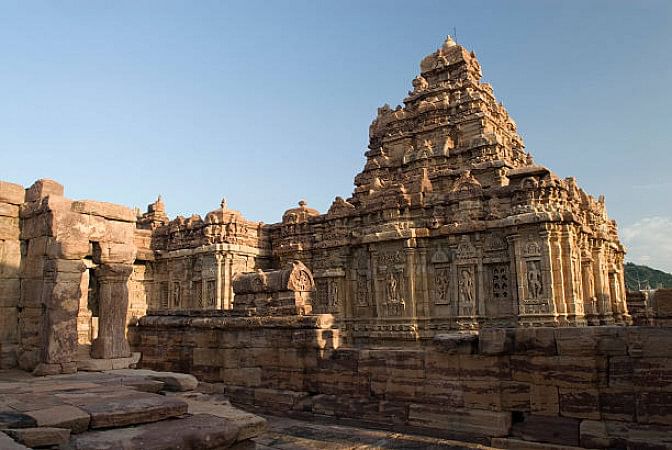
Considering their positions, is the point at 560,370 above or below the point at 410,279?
below

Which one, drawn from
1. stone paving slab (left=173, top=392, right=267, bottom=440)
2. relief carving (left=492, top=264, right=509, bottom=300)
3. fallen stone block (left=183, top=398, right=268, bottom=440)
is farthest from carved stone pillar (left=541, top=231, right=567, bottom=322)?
fallen stone block (left=183, top=398, right=268, bottom=440)

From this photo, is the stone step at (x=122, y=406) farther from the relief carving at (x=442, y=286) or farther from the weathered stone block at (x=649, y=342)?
the relief carving at (x=442, y=286)

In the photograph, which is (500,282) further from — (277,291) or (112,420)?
(112,420)

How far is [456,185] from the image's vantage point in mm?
18047

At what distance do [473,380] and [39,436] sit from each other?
541 centimetres

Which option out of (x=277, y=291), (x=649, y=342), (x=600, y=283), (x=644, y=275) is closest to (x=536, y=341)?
(x=649, y=342)

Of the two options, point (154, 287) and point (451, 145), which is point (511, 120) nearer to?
point (451, 145)

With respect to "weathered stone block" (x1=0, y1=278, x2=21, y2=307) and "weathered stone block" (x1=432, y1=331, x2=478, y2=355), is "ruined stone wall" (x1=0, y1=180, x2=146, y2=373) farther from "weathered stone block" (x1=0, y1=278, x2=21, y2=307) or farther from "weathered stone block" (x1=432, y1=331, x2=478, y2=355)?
"weathered stone block" (x1=432, y1=331, x2=478, y2=355)

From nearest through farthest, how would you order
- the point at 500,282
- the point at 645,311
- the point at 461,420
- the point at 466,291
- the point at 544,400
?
the point at 544,400, the point at 461,420, the point at 500,282, the point at 466,291, the point at 645,311

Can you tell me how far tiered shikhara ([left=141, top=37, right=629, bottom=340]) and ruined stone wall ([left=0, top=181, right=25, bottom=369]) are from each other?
9010 millimetres

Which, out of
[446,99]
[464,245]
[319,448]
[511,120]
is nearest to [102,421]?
[319,448]

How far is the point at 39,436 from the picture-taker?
3.82 meters

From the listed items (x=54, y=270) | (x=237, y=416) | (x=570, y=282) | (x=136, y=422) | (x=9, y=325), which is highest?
(x=54, y=270)

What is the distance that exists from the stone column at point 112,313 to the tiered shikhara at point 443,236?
7.58 meters
